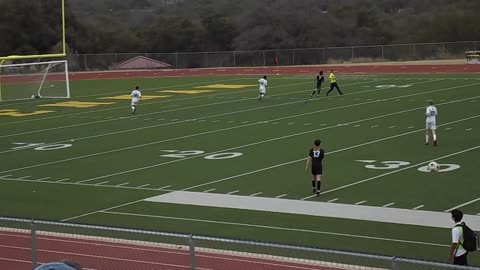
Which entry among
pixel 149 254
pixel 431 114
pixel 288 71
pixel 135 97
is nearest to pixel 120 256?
pixel 149 254

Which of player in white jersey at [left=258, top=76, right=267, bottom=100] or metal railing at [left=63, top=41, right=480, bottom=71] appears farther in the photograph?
metal railing at [left=63, top=41, right=480, bottom=71]

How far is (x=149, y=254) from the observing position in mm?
12617

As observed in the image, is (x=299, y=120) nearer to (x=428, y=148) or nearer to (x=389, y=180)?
(x=428, y=148)

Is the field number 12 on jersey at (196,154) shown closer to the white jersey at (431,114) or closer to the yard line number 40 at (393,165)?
the yard line number 40 at (393,165)

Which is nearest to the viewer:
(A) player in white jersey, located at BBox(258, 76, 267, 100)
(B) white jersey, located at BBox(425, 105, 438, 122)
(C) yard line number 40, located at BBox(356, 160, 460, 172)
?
(C) yard line number 40, located at BBox(356, 160, 460, 172)

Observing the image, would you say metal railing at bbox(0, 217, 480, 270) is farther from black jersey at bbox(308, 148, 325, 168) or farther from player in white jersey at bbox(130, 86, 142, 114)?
player in white jersey at bbox(130, 86, 142, 114)

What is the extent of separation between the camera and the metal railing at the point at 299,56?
74.4 m

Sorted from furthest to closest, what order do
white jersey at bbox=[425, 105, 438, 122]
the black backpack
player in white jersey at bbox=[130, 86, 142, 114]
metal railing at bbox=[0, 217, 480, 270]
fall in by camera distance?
1. player in white jersey at bbox=[130, 86, 142, 114]
2. white jersey at bbox=[425, 105, 438, 122]
3. metal railing at bbox=[0, 217, 480, 270]
4. the black backpack

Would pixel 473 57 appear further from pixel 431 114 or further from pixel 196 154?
pixel 196 154

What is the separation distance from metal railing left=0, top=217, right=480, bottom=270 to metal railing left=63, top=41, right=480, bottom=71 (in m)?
61.4

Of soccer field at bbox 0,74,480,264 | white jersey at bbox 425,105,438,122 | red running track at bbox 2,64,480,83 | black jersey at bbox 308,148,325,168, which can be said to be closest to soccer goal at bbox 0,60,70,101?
red running track at bbox 2,64,480,83

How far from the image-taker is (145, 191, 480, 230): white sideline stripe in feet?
49.7

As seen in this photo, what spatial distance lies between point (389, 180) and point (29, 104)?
2777 cm

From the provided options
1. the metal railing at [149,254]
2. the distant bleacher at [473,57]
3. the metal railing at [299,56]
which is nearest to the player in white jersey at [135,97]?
the metal railing at [149,254]
